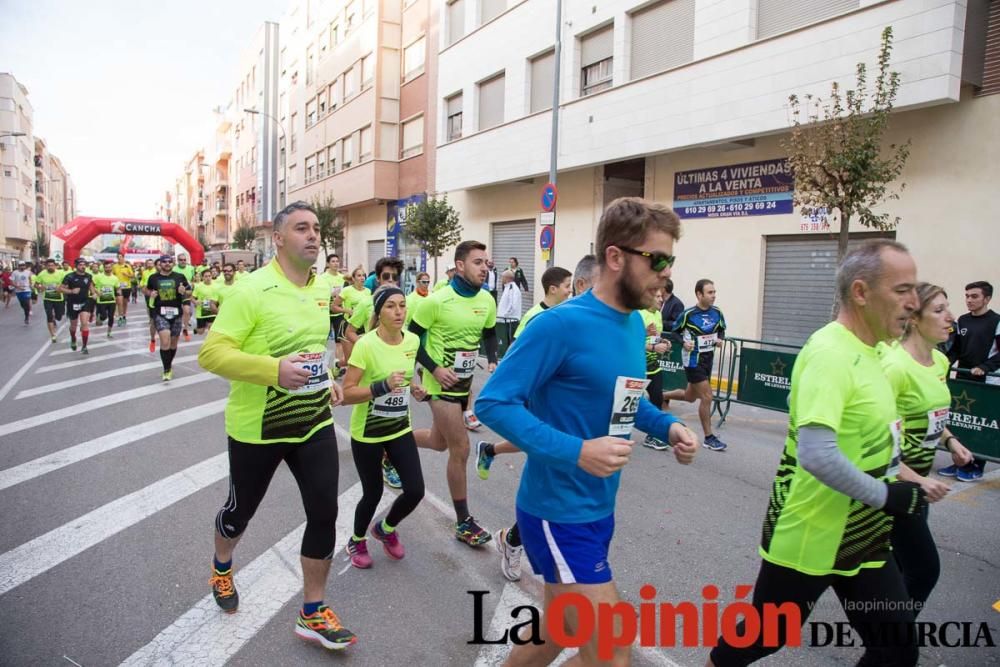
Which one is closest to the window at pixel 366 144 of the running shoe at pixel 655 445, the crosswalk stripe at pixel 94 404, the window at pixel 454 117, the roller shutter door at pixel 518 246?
the window at pixel 454 117

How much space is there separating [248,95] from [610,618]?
66745 mm

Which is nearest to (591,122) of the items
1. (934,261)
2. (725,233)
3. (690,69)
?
(690,69)

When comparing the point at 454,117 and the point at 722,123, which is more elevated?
the point at 454,117

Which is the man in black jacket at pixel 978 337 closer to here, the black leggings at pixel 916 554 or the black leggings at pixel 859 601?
the black leggings at pixel 916 554

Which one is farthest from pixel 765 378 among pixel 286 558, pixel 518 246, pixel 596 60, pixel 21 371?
pixel 518 246

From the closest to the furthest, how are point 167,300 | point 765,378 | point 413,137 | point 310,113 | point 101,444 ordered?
point 101,444 < point 765,378 < point 167,300 < point 413,137 < point 310,113

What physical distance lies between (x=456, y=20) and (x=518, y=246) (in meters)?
9.08

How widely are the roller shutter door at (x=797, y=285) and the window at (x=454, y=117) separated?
13.4 m

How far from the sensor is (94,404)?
9250 millimetres

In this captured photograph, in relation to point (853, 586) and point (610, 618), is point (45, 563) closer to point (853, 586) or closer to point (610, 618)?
point (610, 618)

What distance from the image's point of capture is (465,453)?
15.2ft

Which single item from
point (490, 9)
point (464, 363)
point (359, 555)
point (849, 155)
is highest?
point (490, 9)

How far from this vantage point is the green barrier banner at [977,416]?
632 cm

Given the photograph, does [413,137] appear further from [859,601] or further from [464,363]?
[859,601]
